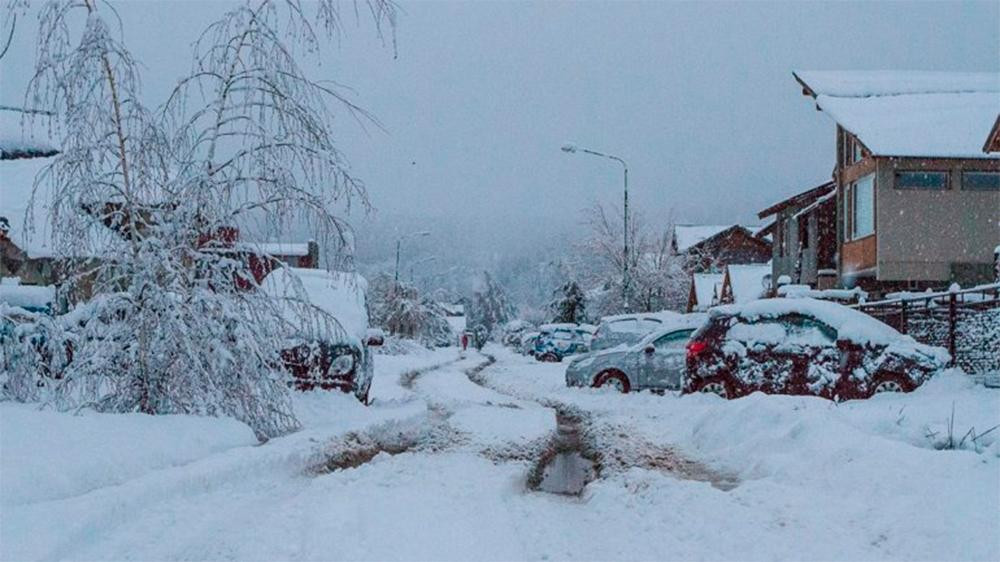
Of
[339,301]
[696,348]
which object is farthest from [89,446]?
[696,348]

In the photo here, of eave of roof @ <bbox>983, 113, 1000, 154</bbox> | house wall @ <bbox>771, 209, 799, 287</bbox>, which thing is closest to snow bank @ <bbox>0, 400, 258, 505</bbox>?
eave of roof @ <bbox>983, 113, 1000, 154</bbox>

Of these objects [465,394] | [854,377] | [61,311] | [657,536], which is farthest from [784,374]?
[61,311]

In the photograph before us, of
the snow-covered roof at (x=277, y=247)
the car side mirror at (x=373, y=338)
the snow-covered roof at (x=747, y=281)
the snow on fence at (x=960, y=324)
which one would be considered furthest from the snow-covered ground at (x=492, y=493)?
the snow-covered roof at (x=747, y=281)

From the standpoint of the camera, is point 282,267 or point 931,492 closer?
point 931,492

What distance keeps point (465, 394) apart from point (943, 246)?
1630 centimetres

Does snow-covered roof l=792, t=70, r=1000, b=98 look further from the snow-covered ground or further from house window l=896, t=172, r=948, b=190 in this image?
the snow-covered ground

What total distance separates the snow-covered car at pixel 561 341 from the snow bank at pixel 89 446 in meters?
31.7

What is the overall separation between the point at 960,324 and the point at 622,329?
1183cm

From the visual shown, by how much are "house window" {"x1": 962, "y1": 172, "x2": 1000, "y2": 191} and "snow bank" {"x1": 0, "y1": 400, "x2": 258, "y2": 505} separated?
24708 millimetres

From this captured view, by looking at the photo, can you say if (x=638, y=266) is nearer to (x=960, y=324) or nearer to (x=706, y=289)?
(x=706, y=289)

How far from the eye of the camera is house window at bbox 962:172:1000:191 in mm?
27000

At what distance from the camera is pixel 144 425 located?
7754 mm

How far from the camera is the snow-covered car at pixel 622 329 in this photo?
26062mm

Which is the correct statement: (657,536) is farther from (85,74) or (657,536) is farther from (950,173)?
(950,173)
